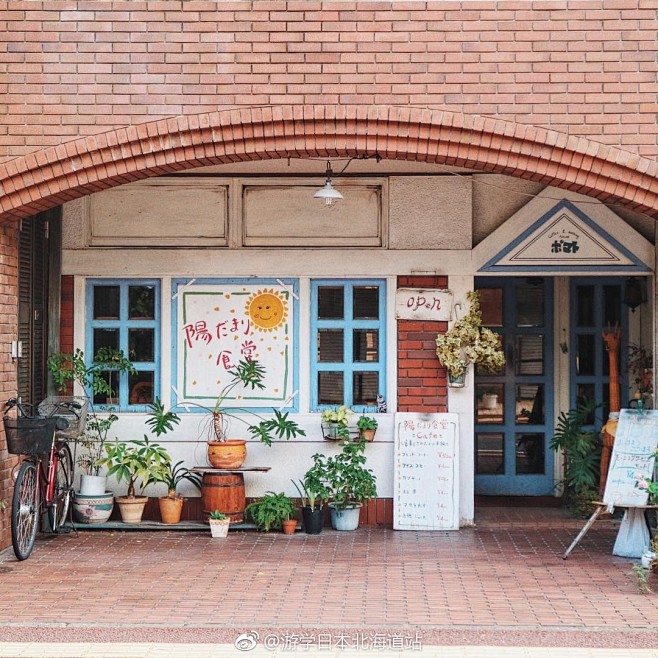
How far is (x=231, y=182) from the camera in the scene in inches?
461

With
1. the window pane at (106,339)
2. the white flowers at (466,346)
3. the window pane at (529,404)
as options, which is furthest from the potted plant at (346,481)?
the window pane at (529,404)

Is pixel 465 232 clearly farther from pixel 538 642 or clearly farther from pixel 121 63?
pixel 538 642

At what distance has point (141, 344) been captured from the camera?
11.9 meters

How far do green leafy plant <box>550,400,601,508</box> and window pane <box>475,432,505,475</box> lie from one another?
2.17 ft

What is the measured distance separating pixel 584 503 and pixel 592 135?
445 centimetres

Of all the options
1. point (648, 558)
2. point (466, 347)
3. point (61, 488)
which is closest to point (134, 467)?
point (61, 488)

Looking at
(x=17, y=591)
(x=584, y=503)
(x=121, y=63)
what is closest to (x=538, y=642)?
(x=17, y=591)

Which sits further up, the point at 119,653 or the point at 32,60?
the point at 32,60

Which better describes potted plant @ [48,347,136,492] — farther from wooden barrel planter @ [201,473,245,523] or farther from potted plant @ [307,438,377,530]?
potted plant @ [307,438,377,530]

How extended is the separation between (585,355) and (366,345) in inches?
116

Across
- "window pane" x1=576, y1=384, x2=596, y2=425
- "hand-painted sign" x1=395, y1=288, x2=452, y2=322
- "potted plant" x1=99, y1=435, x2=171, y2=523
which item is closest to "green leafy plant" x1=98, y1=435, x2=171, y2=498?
"potted plant" x1=99, y1=435, x2=171, y2=523

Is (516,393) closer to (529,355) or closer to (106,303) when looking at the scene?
(529,355)

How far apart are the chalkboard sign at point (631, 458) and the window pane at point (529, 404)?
312 centimetres

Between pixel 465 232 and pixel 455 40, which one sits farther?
pixel 465 232
